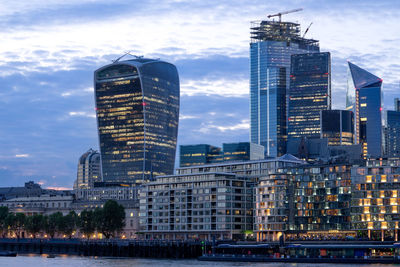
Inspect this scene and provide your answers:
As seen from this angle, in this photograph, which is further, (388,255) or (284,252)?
(284,252)

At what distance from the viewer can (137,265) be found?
179750 millimetres

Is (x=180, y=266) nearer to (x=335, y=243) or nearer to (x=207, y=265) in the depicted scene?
(x=207, y=265)

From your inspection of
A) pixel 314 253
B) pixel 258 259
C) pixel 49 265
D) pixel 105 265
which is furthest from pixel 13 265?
pixel 314 253

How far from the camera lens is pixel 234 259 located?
19362 cm

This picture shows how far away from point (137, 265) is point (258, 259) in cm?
3095

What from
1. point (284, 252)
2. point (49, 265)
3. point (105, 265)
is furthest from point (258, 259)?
point (49, 265)

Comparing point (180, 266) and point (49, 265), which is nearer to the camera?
point (180, 266)

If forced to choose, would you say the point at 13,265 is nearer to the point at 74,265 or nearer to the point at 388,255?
the point at 74,265

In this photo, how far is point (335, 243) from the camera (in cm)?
19450

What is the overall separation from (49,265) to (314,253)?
2600 inches

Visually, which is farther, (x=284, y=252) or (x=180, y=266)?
(x=284, y=252)

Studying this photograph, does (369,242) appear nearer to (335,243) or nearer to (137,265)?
(335,243)

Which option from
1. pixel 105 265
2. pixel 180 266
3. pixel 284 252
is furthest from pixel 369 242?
pixel 105 265

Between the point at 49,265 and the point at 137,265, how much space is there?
2372 cm
